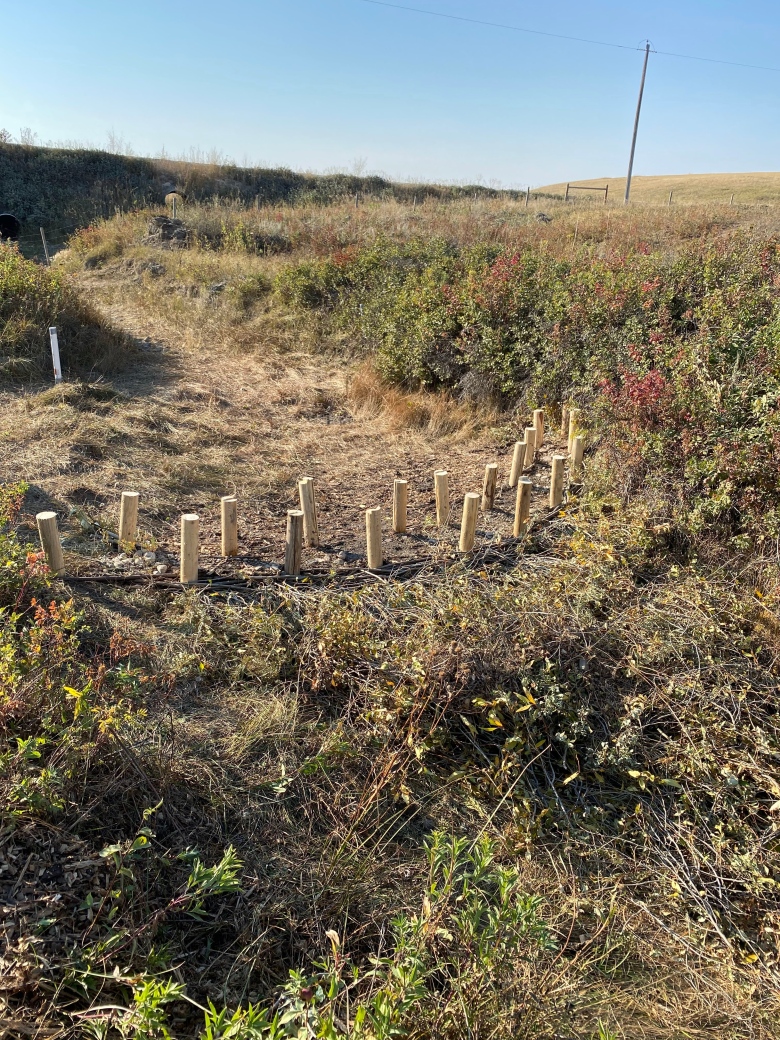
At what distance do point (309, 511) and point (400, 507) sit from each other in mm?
605

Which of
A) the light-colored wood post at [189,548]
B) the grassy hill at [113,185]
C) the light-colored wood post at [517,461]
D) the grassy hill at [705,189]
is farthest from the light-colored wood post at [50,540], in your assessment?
the grassy hill at [705,189]

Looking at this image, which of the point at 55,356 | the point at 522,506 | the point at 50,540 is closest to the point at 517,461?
the point at 522,506

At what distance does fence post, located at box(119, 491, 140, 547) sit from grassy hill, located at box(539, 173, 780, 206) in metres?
24.3

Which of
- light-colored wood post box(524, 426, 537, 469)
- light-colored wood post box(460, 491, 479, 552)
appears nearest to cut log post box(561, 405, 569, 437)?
light-colored wood post box(524, 426, 537, 469)

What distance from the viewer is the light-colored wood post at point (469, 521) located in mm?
3838

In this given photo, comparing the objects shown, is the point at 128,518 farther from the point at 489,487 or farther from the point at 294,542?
the point at 489,487

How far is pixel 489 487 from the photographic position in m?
4.57

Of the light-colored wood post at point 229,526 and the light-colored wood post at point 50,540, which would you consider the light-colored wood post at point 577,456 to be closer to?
the light-colored wood post at point 229,526

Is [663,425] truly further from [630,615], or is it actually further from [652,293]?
[652,293]

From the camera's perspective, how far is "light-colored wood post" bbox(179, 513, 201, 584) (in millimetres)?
3557

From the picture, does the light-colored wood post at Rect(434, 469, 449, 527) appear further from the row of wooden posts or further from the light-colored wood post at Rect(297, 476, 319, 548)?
the light-colored wood post at Rect(297, 476, 319, 548)

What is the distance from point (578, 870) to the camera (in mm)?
2391

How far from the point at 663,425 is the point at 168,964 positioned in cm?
376

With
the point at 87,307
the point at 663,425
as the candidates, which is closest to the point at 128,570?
the point at 663,425
